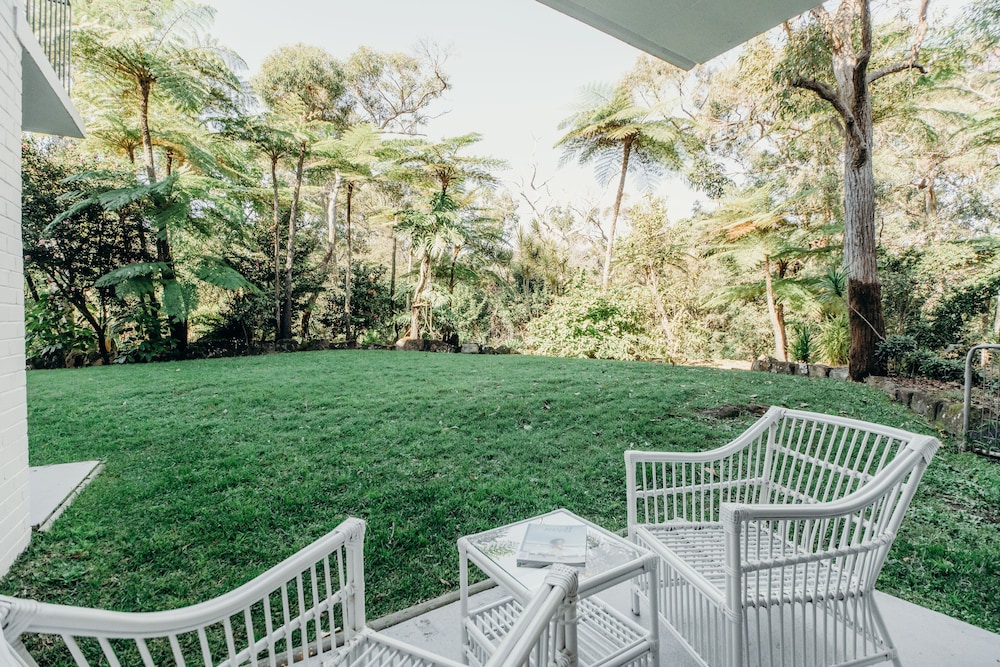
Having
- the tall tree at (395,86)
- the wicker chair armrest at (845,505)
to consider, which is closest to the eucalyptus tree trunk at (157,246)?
the tall tree at (395,86)

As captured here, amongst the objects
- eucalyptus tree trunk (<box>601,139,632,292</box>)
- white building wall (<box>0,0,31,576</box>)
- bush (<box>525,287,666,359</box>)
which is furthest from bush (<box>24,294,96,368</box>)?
eucalyptus tree trunk (<box>601,139,632,292</box>)

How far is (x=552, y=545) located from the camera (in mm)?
1466

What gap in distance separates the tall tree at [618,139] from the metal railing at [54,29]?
6.87 metres

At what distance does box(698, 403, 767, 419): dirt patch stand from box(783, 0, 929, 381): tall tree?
2.33 m

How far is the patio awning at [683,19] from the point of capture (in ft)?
5.99

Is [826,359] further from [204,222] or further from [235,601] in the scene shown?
[204,222]

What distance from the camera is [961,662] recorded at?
58.7 inches

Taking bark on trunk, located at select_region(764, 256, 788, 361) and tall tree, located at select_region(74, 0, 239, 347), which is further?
bark on trunk, located at select_region(764, 256, 788, 361)

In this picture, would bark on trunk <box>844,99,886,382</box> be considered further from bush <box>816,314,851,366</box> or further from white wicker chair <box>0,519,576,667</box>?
white wicker chair <box>0,519,576,667</box>

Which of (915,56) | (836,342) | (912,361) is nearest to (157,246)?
(836,342)

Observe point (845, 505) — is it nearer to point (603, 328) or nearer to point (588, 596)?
point (588, 596)

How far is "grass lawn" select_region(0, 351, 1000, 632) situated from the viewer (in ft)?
6.47

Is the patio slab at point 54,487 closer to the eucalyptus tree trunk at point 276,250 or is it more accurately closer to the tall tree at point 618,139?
the eucalyptus tree trunk at point 276,250

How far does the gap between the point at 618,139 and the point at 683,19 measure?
7311 mm
